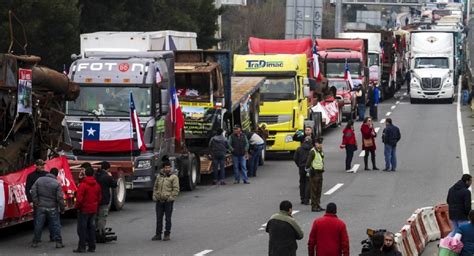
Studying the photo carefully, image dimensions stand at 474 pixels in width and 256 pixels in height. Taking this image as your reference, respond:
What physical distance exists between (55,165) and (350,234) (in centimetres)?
576

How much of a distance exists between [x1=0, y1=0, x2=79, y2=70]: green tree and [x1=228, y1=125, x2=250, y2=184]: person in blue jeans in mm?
12090

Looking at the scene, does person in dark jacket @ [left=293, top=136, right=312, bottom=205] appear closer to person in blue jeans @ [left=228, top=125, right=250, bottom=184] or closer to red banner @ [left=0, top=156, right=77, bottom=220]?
person in blue jeans @ [left=228, top=125, right=250, bottom=184]

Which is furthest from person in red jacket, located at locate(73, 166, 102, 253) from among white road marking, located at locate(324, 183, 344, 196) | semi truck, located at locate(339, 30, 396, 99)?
semi truck, located at locate(339, 30, 396, 99)

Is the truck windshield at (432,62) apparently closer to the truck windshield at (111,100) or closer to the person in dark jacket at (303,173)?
the person in dark jacket at (303,173)

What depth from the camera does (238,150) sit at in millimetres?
32312

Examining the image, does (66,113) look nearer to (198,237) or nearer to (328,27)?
(198,237)

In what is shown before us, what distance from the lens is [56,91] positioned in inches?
971

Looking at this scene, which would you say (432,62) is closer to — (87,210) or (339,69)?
(339,69)

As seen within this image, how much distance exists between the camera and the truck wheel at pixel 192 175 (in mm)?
30281

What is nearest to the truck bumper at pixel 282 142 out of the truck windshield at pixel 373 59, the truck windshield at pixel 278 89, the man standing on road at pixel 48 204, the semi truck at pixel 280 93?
the semi truck at pixel 280 93

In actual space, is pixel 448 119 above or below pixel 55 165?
below

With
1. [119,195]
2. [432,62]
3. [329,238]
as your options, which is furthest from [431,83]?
[329,238]

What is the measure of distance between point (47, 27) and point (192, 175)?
15.7 meters

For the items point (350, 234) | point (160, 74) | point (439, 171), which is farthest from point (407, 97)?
point (350, 234)
